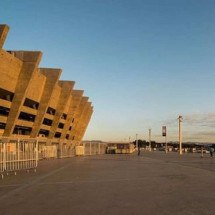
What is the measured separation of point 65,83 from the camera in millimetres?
72000

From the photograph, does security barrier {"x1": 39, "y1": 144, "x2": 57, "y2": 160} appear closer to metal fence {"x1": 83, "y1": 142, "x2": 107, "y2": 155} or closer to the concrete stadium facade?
the concrete stadium facade

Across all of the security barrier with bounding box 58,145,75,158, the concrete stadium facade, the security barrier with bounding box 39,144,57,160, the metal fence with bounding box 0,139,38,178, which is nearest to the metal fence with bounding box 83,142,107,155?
the concrete stadium facade

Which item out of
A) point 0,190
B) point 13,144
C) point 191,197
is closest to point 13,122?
point 13,144

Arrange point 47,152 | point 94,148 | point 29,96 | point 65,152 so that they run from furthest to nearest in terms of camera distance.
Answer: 1. point 94,148
2. point 29,96
3. point 65,152
4. point 47,152

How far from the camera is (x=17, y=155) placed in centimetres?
2291

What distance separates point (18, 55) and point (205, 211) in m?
42.5

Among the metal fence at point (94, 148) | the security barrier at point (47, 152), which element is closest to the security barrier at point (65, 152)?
the security barrier at point (47, 152)

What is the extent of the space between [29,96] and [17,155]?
32285 millimetres

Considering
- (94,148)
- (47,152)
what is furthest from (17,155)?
(94,148)

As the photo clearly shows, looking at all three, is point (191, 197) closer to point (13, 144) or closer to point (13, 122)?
point (13, 144)

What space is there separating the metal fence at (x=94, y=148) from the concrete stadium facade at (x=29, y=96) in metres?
6.86

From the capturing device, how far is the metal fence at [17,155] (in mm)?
21203

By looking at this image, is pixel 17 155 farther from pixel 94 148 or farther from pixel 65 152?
pixel 94 148

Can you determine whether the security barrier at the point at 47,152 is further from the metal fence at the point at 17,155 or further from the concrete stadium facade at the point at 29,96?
the metal fence at the point at 17,155
